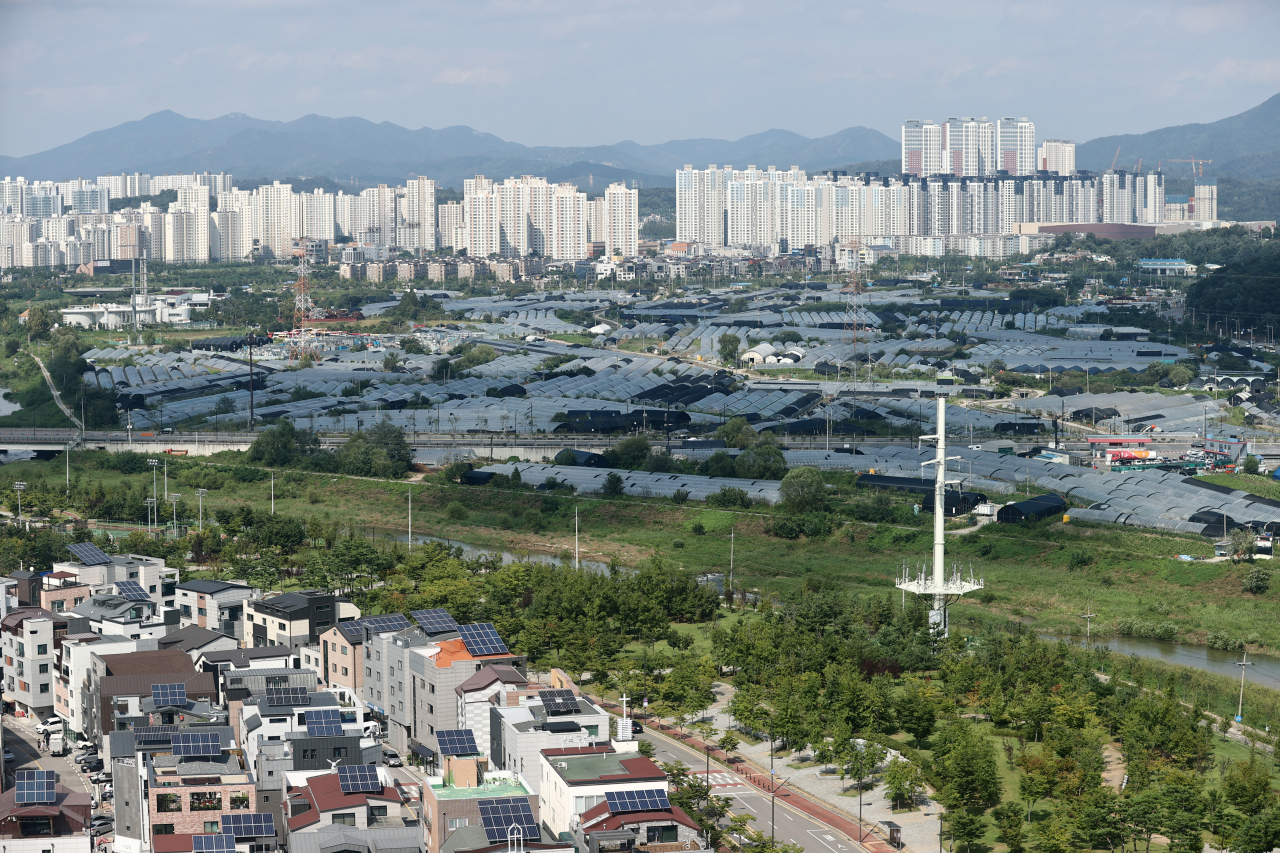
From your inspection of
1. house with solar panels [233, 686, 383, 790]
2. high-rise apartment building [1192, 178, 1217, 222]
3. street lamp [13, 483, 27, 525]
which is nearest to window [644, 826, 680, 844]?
house with solar panels [233, 686, 383, 790]

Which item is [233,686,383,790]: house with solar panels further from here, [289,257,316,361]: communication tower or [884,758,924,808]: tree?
[289,257,316,361]: communication tower

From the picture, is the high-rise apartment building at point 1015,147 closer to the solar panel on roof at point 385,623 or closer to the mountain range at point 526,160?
the mountain range at point 526,160

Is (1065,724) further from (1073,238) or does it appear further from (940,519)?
(1073,238)

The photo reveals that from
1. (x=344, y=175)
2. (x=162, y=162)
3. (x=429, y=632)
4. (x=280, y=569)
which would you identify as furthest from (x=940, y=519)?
(x=162, y=162)

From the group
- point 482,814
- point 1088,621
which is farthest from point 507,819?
point 1088,621

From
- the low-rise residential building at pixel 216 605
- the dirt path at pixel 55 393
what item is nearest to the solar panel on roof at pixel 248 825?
the low-rise residential building at pixel 216 605

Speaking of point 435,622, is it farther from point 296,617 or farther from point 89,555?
point 89,555
